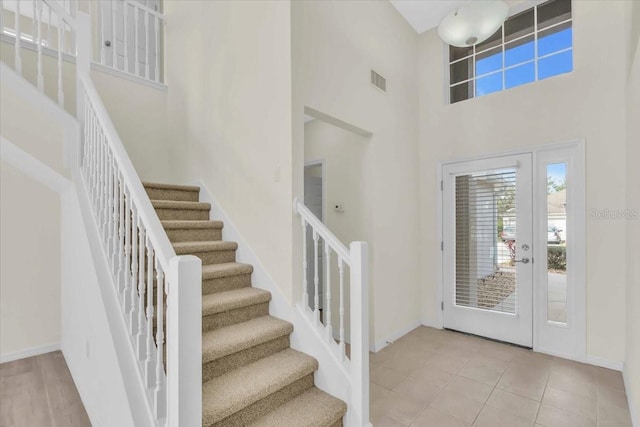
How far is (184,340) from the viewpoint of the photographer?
130cm

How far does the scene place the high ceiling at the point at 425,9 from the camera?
3600mm

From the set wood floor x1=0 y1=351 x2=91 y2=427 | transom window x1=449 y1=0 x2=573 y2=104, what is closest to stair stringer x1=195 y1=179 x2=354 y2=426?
wood floor x1=0 y1=351 x2=91 y2=427

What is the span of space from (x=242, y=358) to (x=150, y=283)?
91 cm

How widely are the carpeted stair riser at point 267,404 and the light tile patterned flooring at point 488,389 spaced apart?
55cm

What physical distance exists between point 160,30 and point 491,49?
4.19m

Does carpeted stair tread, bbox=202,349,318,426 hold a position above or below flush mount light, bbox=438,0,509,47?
below

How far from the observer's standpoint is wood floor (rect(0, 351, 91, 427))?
2.30 meters

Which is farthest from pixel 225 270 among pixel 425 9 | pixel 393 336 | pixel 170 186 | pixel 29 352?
pixel 425 9

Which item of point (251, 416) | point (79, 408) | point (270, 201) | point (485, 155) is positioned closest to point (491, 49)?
point (485, 155)

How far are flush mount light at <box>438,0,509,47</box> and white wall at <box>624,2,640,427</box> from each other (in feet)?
2.96

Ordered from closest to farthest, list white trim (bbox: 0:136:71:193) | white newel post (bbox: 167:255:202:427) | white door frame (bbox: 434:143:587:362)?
white newel post (bbox: 167:255:202:427), white trim (bbox: 0:136:71:193), white door frame (bbox: 434:143:587:362)

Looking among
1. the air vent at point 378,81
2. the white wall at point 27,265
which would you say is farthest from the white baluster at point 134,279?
the air vent at point 378,81

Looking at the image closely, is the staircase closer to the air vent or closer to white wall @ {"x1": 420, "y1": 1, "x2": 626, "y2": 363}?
the air vent

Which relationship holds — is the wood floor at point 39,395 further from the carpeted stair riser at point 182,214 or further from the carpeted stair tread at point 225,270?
the carpeted stair riser at point 182,214
